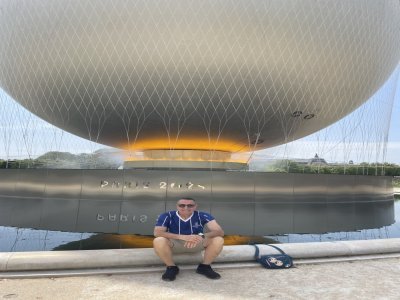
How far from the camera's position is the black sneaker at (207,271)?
374 centimetres

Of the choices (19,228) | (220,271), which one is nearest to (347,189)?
(220,271)

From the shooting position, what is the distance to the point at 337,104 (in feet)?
41.5

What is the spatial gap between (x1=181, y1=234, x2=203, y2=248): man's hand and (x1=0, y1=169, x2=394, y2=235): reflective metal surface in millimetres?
5130

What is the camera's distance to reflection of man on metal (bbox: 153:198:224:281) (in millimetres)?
3804

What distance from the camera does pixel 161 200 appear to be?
9.06 m

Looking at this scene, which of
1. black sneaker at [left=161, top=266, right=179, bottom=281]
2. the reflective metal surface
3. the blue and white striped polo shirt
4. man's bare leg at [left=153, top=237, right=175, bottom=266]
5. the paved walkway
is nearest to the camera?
the paved walkway

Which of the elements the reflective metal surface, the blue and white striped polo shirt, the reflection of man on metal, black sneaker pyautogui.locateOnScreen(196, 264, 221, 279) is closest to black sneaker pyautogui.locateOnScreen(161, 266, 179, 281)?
the reflection of man on metal

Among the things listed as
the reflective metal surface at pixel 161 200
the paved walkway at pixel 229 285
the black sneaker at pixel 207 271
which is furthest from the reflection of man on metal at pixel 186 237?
the reflective metal surface at pixel 161 200

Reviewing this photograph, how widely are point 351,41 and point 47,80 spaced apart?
31.4 feet

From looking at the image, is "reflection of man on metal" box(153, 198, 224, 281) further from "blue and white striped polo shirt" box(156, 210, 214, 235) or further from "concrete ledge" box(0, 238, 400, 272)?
"concrete ledge" box(0, 238, 400, 272)

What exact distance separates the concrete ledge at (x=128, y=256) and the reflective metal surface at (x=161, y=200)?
4391 millimetres

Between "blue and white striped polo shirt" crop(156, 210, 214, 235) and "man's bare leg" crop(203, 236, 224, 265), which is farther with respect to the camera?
Answer: "blue and white striped polo shirt" crop(156, 210, 214, 235)

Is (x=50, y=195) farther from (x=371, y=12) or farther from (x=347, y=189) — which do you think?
(x=371, y=12)

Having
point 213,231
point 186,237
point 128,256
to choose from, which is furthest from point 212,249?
point 128,256
